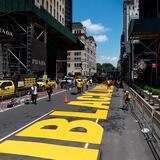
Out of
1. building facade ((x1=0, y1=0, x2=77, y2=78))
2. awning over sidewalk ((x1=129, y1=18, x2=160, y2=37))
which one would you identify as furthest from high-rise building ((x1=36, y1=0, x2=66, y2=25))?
awning over sidewalk ((x1=129, y1=18, x2=160, y2=37))

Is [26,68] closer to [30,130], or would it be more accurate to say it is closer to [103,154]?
[30,130]

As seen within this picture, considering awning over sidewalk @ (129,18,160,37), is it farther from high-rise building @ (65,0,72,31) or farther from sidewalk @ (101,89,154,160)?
high-rise building @ (65,0,72,31)

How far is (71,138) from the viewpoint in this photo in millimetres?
13672

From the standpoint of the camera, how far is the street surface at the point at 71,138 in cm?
1104

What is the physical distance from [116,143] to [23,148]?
11.9 ft

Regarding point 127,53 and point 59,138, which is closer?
point 59,138

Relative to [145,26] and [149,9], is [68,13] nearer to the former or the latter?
[149,9]

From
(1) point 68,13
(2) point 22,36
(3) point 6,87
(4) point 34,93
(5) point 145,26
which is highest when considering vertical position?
(1) point 68,13

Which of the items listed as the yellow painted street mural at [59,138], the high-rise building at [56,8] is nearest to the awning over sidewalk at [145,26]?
the yellow painted street mural at [59,138]

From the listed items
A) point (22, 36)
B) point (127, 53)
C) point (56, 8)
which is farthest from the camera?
point (56, 8)

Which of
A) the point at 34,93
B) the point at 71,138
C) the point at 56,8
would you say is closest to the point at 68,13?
the point at 56,8

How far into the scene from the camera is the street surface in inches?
435

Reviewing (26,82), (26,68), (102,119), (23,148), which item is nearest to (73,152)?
(23,148)

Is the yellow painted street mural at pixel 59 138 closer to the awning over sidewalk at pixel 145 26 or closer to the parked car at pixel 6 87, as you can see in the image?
the parked car at pixel 6 87
